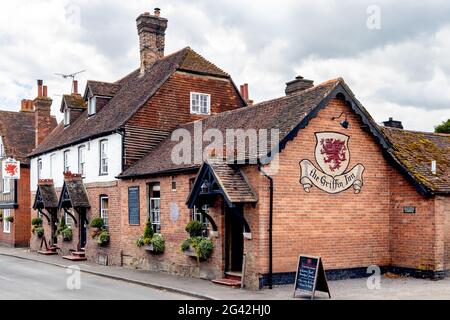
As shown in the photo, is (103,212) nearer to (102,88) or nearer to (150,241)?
(150,241)

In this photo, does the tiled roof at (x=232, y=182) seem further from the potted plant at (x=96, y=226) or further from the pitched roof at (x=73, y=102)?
the pitched roof at (x=73, y=102)

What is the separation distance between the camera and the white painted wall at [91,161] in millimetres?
24609

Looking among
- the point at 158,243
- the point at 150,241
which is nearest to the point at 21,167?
the point at 150,241

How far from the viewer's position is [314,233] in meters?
17.8

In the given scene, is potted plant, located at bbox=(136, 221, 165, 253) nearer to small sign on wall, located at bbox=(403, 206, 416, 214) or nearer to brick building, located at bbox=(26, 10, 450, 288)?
brick building, located at bbox=(26, 10, 450, 288)

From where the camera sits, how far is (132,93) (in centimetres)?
2767

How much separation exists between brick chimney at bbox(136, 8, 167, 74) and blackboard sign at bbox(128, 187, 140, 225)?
8.19m

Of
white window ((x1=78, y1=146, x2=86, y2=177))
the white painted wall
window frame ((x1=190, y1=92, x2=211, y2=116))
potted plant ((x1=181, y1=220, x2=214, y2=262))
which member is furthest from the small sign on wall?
white window ((x1=78, y1=146, x2=86, y2=177))

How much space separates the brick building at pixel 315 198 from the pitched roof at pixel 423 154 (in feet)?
0.19

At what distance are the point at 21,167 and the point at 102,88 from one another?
34.8 ft

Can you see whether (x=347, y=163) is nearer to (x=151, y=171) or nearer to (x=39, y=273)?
(x=151, y=171)

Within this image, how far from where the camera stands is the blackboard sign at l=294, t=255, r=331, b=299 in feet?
48.1

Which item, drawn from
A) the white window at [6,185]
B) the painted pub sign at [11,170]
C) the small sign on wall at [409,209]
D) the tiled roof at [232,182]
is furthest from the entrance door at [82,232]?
the small sign on wall at [409,209]
